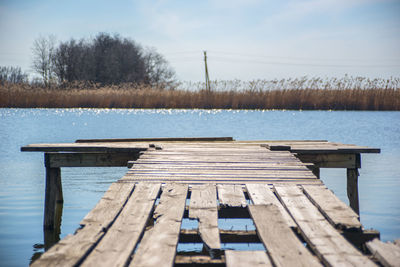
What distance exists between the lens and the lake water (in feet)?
17.2

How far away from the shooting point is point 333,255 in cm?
180

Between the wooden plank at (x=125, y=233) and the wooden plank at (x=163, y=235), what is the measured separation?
0.15 ft

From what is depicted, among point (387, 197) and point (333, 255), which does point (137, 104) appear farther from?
point (333, 255)

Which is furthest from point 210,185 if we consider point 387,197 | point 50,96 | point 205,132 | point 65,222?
point 50,96

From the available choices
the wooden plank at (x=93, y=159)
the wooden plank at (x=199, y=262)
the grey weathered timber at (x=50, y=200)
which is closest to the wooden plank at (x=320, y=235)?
the wooden plank at (x=199, y=262)

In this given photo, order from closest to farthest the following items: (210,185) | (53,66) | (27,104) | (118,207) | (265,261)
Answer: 1. (265,261)
2. (118,207)
3. (210,185)
4. (27,104)
5. (53,66)

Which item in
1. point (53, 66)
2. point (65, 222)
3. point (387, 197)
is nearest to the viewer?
point (65, 222)

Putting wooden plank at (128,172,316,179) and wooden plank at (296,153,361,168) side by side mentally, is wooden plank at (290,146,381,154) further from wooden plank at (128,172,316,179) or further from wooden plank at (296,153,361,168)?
wooden plank at (128,172,316,179)

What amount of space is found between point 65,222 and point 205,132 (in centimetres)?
931

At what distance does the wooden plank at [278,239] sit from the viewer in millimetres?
1756

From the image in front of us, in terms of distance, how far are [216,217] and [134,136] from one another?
38.6ft

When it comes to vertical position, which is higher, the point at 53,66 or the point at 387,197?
the point at 53,66

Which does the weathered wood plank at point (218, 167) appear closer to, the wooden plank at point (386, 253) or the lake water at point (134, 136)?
the lake water at point (134, 136)

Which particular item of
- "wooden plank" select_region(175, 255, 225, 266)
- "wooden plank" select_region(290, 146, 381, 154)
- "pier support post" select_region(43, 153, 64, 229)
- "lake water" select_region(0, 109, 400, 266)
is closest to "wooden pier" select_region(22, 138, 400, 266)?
"wooden plank" select_region(175, 255, 225, 266)
